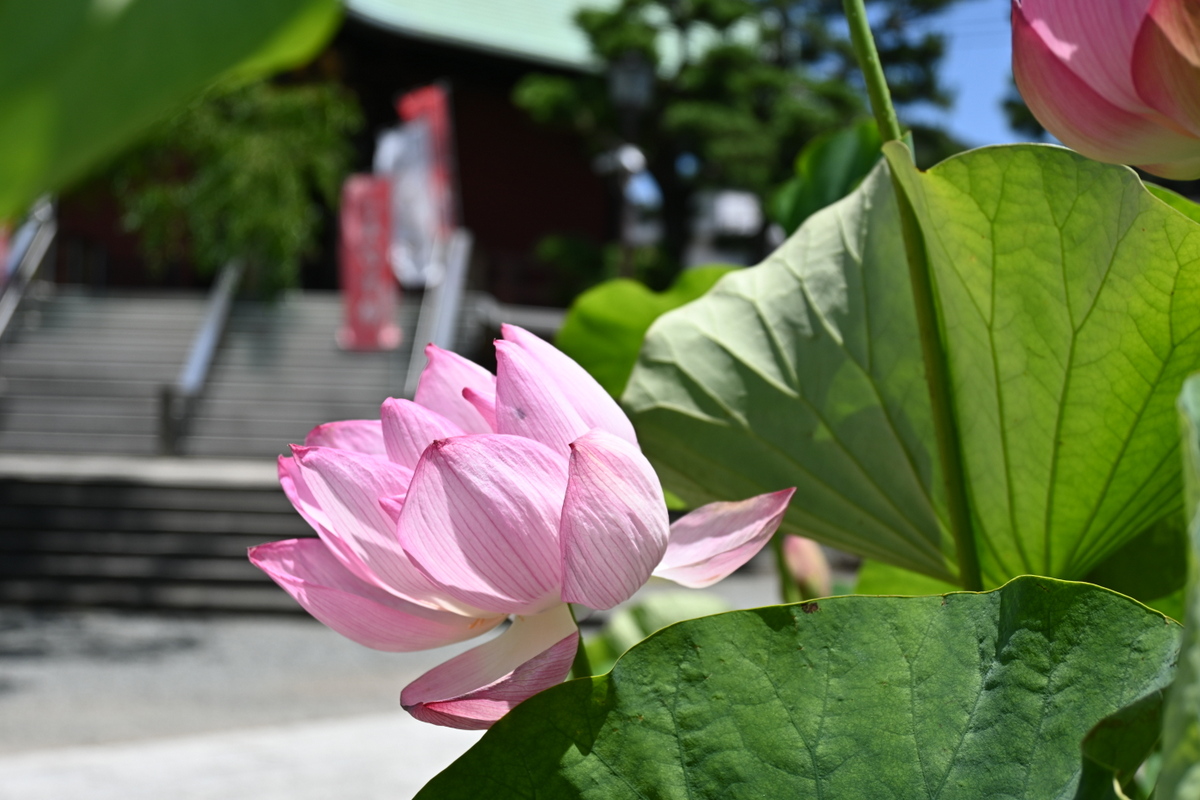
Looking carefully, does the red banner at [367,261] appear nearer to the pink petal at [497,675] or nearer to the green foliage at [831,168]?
the green foliage at [831,168]

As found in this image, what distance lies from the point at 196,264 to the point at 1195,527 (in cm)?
709

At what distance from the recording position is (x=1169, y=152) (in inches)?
7.3

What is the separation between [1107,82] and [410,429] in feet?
0.45

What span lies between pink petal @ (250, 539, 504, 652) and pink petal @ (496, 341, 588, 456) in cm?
3

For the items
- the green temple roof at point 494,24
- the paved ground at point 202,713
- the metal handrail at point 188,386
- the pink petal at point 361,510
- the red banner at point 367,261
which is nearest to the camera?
the pink petal at point 361,510

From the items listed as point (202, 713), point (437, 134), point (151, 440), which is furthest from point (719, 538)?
point (437, 134)

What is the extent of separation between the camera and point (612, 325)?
53 cm

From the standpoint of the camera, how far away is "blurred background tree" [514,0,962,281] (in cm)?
639

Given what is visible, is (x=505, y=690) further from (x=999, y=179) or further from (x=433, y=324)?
(x=433, y=324)

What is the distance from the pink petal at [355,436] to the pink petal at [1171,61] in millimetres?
157

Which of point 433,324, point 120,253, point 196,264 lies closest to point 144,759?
point 433,324

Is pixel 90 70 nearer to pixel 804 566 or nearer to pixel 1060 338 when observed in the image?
pixel 1060 338

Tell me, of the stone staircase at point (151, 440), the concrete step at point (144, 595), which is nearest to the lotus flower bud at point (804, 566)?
the stone staircase at point (151, 440)

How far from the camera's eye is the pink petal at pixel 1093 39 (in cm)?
18
